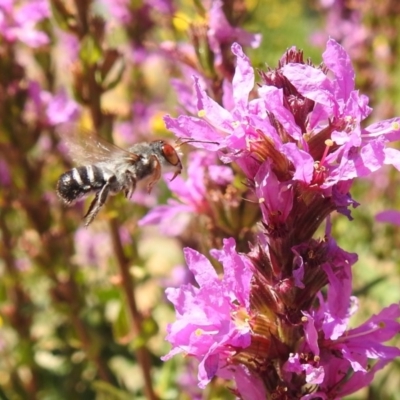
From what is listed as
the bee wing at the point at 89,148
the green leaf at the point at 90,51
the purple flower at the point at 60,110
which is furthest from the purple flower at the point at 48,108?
the bee wing at the point at 89,148

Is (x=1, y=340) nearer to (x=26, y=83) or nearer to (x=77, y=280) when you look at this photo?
(x=77, y=280)

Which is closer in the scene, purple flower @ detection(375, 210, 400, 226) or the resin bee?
purple flower @ detection(375, 210, 400, 226)

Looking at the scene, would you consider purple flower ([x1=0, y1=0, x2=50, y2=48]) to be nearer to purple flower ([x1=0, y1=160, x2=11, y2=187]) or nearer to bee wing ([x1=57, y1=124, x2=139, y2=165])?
purple flower ([x1=0, y1=160, x2=11, y2=187])

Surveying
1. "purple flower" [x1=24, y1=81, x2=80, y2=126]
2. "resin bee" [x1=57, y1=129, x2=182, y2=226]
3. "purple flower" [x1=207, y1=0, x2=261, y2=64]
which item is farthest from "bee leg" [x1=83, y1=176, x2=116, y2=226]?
"purple flower" [x1=24, y1=81, x2=80, y2=126]

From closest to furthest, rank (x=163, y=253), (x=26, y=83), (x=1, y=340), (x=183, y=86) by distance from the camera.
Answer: (x=183, y=86)
(x=26, y=83)
(x=1, y=340)
(x=163, y=253)

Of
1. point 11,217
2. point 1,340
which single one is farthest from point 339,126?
point 1,340

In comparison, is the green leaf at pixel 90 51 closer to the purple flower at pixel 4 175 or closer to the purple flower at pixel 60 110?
the purple flower at pixel 60 110

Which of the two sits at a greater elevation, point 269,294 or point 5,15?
point 5,15
